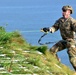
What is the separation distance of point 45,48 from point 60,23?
65 centimetres

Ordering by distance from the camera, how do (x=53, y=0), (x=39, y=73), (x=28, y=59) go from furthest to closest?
(x=53, y=0) → (x=28, y=59) → (x=39, y=73)

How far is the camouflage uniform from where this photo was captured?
36.0 feet

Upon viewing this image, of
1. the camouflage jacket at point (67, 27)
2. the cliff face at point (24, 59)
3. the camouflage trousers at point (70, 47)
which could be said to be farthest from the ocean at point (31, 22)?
the cliff face at point (24, 59)

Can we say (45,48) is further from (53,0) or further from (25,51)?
(53,0)

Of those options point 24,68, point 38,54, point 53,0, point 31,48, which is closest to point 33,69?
point 24,68

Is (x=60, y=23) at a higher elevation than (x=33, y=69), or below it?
higher

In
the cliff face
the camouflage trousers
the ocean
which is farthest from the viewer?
the ocean

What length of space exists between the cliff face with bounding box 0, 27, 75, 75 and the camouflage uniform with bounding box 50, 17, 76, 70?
1.21 feet

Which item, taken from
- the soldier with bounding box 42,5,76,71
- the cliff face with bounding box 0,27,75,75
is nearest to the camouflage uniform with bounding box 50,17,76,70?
the soldier with bounding box 42,5,76,71

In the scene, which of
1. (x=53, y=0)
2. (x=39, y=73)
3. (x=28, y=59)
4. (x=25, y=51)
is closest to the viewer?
(x=39, y=73)

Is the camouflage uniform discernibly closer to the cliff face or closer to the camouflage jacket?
the camouflage jacket

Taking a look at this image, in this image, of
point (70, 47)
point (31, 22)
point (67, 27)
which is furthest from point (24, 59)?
point (31, 22)

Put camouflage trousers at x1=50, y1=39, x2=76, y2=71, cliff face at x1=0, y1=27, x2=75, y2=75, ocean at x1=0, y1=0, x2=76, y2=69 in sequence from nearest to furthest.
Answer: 1. cliff face at x1=0, y1=27, x2=75, y2=75
2. camouflage trousers at x1=50, y1=39, x2=76, y2=71
3. ocean at x1=0, y1=0, x2=76, y2=69

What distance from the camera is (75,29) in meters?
10.9
